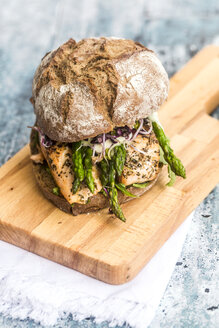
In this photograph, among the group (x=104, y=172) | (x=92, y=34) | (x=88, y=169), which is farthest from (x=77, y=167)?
(x=92, y=34)

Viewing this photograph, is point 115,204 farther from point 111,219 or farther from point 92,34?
point 92,34

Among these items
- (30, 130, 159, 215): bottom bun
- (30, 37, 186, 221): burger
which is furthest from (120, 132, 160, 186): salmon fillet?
(30, 130, 159, 215): bottom bun

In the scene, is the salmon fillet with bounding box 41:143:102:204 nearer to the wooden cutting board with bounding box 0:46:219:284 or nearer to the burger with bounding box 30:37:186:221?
the burger with bounding box 30:37:186:221

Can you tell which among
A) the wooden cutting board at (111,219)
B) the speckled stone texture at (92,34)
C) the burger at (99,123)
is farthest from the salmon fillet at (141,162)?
the speckled stone texture at (92,34)

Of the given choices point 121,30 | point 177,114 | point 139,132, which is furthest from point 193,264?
point 121,30

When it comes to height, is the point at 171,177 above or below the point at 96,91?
below

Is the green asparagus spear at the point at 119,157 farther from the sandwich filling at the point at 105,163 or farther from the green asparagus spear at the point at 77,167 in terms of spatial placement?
the green asparagus spear at the point at 77,167
